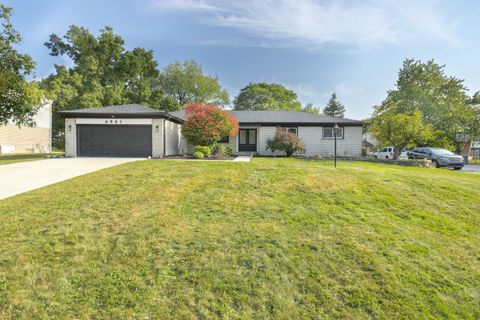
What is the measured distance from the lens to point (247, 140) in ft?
65.5

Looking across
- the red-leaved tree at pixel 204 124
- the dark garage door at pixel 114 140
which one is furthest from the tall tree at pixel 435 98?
the dark garage door at pixel 114 140

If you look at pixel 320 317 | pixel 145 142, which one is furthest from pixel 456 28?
pixel 145 142

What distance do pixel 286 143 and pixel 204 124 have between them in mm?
5890

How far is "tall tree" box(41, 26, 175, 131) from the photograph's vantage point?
83.2 ft

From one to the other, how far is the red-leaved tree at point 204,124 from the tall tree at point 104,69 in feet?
50.5

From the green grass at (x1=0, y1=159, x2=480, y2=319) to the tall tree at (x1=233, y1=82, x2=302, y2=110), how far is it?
124 feet

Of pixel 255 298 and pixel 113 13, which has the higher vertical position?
pixel 113 13

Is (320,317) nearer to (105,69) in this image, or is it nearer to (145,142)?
(145,142)

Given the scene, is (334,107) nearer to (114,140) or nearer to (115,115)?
(115,115)

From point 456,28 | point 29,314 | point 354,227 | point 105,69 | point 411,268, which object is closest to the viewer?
point 29,314

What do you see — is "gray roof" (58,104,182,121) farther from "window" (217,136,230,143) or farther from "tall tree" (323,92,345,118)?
"tall tree" (323,92,345,118)

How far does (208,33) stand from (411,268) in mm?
16594

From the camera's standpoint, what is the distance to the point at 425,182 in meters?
7.14

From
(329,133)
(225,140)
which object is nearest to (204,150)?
(225,140)
